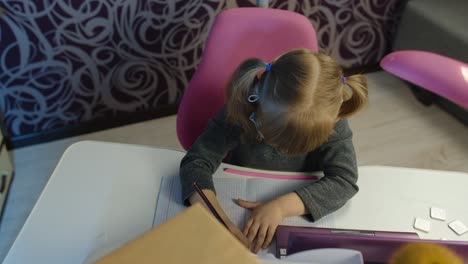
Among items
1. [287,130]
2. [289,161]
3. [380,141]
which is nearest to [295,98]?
[287,130]

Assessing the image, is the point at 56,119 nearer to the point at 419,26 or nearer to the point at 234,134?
the point at 234,134

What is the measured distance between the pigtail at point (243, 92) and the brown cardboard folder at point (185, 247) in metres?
0.44

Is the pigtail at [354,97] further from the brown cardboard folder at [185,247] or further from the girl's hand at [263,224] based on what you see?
the brown cardboard folder at [185,247]

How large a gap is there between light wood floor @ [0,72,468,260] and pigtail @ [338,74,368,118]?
99 cm

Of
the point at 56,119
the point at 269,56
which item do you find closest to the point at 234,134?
the point at 269,56

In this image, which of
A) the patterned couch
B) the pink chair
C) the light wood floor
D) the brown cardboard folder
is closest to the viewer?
the brown cardboard folder

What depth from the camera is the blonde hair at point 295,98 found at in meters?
0.71

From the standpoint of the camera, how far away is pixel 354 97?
802 millimetres

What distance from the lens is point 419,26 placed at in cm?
198

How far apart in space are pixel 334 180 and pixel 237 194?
0.18 meters

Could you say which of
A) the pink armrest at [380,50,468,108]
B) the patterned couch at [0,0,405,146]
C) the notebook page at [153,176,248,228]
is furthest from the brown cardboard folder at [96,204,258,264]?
the patterned couch at [0,0,405,146]

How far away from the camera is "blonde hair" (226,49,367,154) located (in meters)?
0.71

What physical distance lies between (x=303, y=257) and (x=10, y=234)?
1202 millimetres

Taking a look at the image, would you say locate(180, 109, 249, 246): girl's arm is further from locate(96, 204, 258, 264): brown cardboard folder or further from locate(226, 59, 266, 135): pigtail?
locate(96, 204, 258, 264): brown cardboard folder
